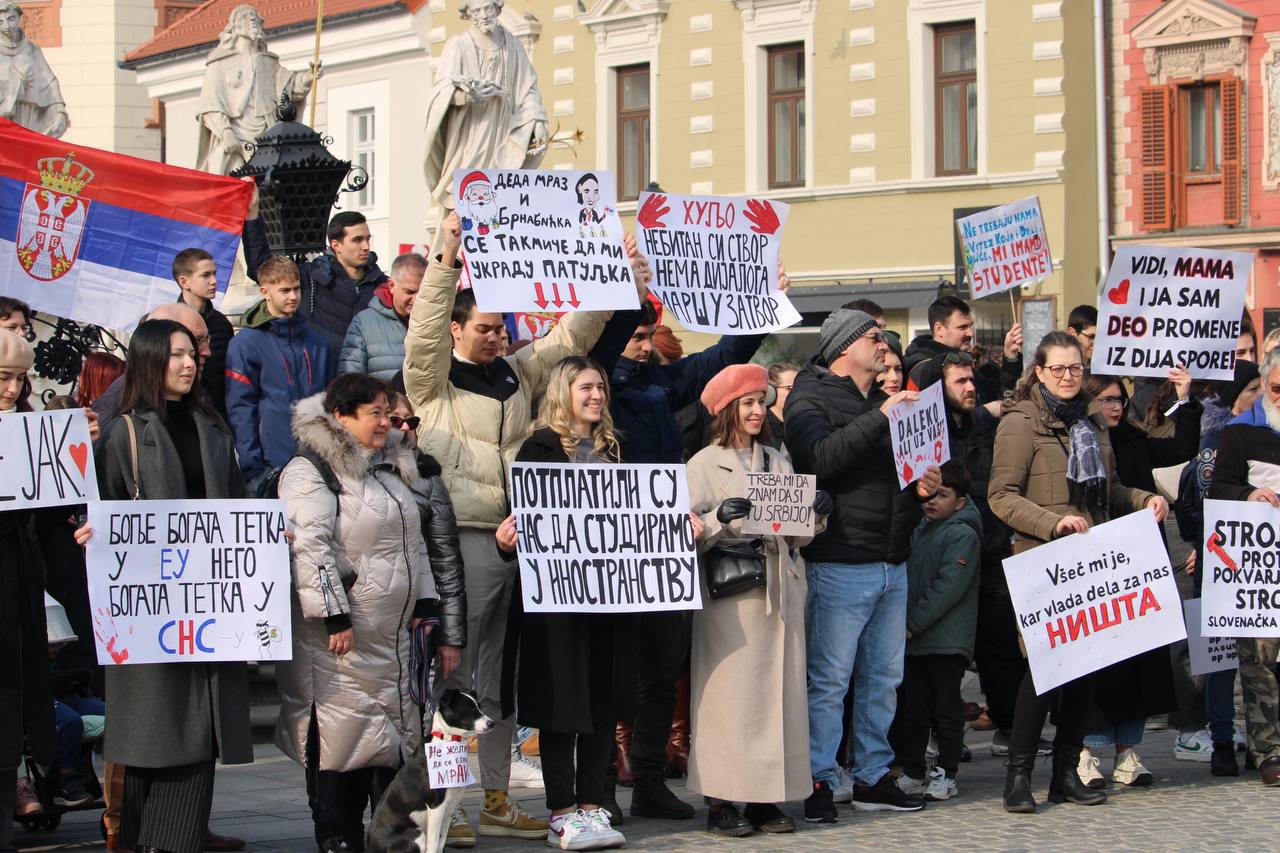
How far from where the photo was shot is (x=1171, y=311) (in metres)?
11.1

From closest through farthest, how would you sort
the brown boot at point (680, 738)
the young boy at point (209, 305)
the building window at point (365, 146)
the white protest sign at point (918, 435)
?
the white protest sign at point (918, 435) < the young boy at point (209, 305) < the brown boot at point (680, 738) < the building window at point (365, 146)

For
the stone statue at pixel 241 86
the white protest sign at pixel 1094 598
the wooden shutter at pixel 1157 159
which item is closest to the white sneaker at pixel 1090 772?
the white protest sign at pixel 1094 598

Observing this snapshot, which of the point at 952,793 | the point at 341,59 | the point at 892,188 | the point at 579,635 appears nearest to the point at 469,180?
the point at 579,635

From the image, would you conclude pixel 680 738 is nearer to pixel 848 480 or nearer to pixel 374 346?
pixel 848 480

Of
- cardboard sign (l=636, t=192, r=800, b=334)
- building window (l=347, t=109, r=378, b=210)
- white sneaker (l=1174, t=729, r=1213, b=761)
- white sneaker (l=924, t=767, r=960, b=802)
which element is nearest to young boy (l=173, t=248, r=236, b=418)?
cardboard sign (l=636, t=192, r=800, b=334)

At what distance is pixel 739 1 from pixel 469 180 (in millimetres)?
26031

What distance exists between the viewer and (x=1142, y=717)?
9.68 metres

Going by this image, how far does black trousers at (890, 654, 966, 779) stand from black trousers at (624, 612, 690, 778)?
1.19m

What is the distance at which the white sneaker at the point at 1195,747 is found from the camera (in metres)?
10.7

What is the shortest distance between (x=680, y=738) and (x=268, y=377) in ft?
8.82

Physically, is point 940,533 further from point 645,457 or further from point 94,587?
point 94,587

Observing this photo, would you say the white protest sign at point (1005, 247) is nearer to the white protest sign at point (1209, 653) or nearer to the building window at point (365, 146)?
the white protest sign at point (1209, 653)

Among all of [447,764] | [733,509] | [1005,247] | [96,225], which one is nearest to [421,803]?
[447,764]

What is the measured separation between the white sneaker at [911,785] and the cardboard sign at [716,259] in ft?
7.11
